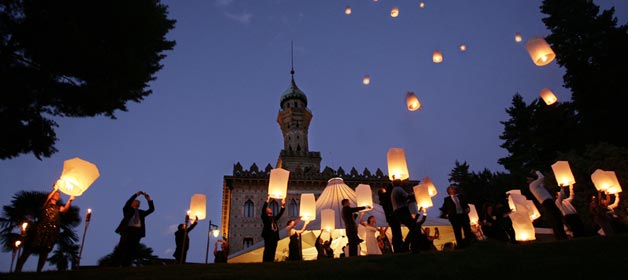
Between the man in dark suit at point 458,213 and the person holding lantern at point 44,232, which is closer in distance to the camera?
the person holding lantern at point 44,232

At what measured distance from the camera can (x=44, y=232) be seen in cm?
815

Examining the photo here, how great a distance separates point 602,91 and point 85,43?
25.1 m

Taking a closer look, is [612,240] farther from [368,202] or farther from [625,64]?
[625,64]

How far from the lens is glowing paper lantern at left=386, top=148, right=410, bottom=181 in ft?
36.2

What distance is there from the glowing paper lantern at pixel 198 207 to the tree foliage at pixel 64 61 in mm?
4056

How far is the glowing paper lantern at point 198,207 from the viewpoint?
11.2 metres

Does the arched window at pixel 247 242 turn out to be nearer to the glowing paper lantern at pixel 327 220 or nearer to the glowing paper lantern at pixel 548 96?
→ the glowing paper lantern at pixel 327 220

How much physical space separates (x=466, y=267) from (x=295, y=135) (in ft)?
123

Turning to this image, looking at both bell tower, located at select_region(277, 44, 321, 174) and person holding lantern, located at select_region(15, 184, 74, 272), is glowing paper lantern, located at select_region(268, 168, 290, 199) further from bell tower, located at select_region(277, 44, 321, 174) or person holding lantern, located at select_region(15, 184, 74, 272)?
bell tower, located at select_region(277, 44, 321, 174)

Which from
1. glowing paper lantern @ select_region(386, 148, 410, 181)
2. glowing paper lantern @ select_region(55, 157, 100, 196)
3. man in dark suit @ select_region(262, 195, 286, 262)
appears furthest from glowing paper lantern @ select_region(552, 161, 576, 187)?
glowing paper lantern @ select_region(55, 157, 100, 196)

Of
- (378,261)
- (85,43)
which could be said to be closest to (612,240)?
(378,261)

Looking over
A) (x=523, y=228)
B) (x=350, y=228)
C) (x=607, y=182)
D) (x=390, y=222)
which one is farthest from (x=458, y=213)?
(x=607, y=182)

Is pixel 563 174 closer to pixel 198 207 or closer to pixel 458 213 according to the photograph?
pixel 458 213

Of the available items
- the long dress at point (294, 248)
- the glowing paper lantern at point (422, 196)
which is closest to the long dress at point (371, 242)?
the glowing paper lantern at point (422, 196)
